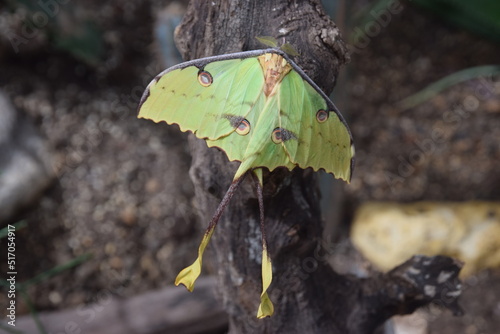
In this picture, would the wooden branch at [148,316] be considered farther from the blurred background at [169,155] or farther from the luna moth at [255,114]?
the luna moth at [255,114]

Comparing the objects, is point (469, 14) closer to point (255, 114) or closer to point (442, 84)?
point (442, 84)

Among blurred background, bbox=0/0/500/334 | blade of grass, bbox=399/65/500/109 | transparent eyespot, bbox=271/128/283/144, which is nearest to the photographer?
transparent eyespot, bbox=271/128/283/144

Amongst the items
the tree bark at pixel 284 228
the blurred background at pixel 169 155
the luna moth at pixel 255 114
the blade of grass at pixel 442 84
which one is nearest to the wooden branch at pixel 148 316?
the blurred background at pixel 169 155

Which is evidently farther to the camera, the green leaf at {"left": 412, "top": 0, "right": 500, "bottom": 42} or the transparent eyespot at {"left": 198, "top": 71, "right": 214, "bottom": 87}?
the green leaf at {"left": 412, "top": 0, "right": 500, "bottom": 42}

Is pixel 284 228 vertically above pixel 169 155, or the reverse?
pixel 284 228

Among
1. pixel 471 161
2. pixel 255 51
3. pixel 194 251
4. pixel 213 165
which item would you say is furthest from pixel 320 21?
pixel 471 161

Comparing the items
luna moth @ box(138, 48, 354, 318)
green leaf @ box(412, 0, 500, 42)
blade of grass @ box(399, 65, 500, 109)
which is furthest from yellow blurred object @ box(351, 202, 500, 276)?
luna moth @ box(138, 48, 354, 318)

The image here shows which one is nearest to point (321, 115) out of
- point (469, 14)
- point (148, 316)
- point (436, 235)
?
point (148, 316)

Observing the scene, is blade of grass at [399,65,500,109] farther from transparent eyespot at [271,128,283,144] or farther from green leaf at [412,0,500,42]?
transparent eyespot at [271,128,283,144]
